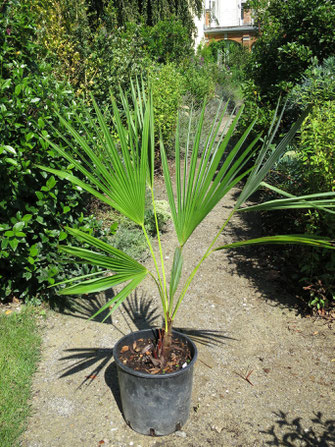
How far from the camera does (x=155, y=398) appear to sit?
8.38 ft

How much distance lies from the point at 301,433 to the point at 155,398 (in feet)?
3.29

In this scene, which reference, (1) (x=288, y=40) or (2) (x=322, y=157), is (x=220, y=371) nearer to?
(2) (x=322, y=157)

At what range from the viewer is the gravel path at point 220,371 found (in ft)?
8.97

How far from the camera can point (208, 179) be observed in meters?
2.33

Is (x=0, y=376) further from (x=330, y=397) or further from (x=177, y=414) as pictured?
(x=330, y=397)

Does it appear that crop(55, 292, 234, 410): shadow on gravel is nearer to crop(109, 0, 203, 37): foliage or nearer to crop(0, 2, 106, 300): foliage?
crop(0, 2, 106, 300): foliage

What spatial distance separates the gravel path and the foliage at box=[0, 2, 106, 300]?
1.73 ft

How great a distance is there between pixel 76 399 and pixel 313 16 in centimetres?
567

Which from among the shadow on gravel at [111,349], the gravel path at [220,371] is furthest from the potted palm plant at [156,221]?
the shadow on gravel at [111,349]

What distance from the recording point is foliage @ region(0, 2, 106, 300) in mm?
3406

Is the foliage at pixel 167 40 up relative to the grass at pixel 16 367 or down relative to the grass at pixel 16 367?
up

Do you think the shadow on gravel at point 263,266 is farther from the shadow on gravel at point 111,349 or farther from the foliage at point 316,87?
the foliage at point 316,87

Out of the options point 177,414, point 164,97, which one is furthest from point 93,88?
point 177,414

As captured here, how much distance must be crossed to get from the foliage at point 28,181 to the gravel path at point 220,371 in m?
0.53
